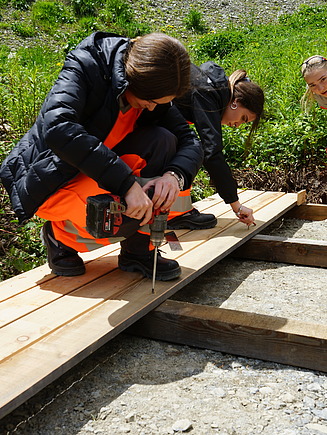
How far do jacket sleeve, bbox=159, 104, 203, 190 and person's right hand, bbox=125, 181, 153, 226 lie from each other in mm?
297

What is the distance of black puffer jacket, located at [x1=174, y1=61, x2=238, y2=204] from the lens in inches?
120

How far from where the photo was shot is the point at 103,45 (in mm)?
2072

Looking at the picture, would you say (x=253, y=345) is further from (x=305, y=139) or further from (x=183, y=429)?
(x=305, y=139)

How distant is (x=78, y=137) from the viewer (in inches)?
72.5

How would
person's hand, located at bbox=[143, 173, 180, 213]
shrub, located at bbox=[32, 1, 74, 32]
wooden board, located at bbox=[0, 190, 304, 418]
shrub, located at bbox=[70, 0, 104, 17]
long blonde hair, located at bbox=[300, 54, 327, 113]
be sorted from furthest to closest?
shrub, located at bbox=[70, 0, 104, 17]
shrub, located at bbox=[32, 1, 74, 32]
long blonde hair, located at bbox=[300, 54, 327, 113]
person's hand, located at bbox=[143, 173, 180, 213]
wooden board, located at bbox=[0, 190, 304, 418]

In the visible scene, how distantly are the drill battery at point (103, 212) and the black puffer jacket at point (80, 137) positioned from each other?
5 centimetres

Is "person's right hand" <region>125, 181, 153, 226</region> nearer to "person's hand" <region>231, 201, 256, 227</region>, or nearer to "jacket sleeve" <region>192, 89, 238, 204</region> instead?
"jacket sleeve" <region>192, 89, 238, 204</region>

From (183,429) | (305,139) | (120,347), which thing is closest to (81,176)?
(120,347)

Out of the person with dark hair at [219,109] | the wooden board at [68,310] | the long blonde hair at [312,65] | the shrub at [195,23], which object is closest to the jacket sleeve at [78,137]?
the wooden board at [68,310]

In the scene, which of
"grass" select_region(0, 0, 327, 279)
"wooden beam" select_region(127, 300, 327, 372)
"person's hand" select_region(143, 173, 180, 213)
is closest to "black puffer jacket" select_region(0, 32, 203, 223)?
"person's hand" select_region(143, 173, 180, 213)

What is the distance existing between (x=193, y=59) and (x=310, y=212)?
130 inches

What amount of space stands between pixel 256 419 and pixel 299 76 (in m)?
4.72

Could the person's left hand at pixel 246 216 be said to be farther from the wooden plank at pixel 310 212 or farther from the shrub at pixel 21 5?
the shrub at pixel 21 5

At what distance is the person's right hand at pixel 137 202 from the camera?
74.2 inches
